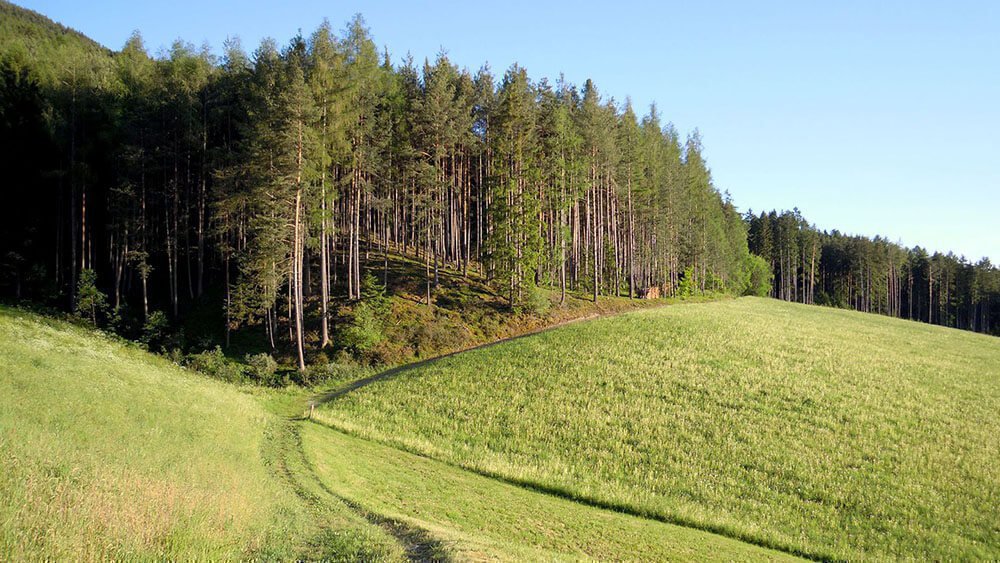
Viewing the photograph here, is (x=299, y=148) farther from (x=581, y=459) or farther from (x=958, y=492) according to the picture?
(x=958, y=492)

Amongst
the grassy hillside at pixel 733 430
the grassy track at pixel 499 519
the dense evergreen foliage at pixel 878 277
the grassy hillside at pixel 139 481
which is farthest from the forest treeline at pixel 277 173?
the dense evergreen foliage at pixel 878 277

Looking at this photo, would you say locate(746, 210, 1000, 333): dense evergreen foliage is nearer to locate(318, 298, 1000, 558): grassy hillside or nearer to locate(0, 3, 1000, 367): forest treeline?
locate(0, 3, 1000, 367): forest treeline

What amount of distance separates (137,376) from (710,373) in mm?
29049

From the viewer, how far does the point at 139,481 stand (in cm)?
900

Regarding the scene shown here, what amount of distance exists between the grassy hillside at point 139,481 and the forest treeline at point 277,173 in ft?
66.0

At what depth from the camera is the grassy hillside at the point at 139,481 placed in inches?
285

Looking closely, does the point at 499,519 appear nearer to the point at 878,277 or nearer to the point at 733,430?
the point at 733,430

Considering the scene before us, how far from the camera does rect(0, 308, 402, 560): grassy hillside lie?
7.25 metres

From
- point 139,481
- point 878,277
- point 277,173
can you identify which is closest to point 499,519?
point 139,481

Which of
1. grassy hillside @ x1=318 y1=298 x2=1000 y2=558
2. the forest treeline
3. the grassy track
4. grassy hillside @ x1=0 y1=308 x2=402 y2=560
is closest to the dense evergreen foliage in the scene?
the forest treeline

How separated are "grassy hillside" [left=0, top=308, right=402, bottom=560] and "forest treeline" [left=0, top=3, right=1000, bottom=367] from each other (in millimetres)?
20116

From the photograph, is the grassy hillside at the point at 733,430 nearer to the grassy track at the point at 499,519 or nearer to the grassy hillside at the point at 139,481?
the grassy track at the point at 499,519

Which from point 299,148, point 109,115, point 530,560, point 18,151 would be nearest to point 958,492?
point 530,560

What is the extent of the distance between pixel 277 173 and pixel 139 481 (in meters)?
30.6
